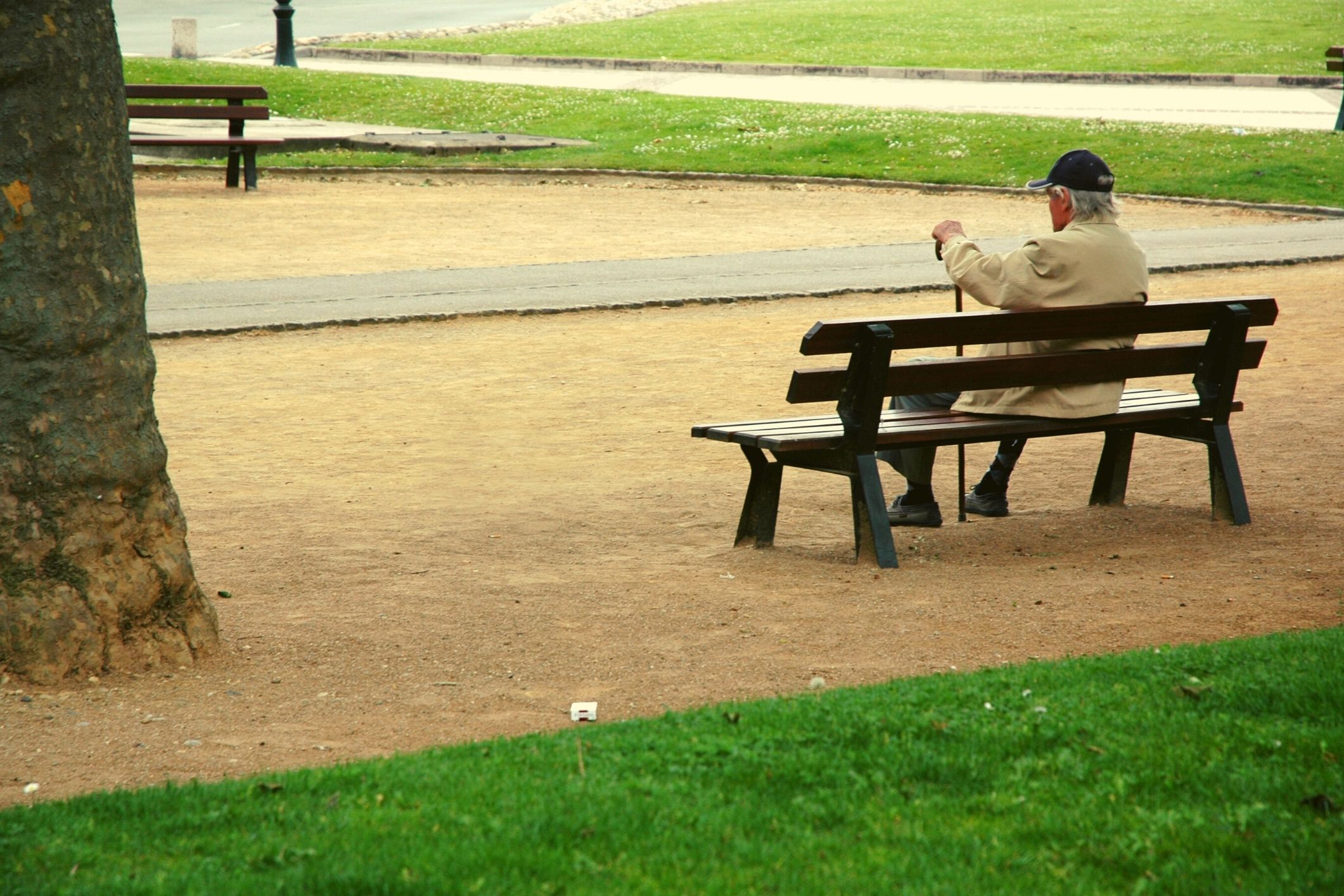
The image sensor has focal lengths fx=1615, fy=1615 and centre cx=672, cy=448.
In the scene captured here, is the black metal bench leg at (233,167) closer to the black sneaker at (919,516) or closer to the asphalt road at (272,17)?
the black sneaker at (919,516)

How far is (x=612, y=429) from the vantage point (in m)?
8.30

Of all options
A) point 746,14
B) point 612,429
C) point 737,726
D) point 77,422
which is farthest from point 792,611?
point 746,14

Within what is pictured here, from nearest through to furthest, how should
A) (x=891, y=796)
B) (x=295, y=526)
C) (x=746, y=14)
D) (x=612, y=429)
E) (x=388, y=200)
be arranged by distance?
(x=891, y=796) → (x=295, y=526) → (x=612, y=429) → (x=388, y=200) → (x=746, y=14)

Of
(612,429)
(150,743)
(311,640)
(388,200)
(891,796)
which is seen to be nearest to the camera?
(891,796)

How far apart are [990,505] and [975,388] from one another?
2.79 ft

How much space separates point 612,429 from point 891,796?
499 cm

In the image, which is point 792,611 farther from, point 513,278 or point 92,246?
point 513,278

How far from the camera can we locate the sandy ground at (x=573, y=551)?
15.0 ft

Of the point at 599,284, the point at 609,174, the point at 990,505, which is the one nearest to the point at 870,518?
the point at 990,505

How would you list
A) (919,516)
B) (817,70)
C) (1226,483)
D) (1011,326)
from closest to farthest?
(1011,326) < (1226,483) < (919,516) < (817,70)

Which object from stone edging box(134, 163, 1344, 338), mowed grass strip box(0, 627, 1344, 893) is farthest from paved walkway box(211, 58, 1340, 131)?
mowed grass strip box(0, 627, 1344, 893)

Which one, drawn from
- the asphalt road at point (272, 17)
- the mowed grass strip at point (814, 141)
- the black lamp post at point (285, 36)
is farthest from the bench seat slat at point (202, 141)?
the asphalt road at point (272, 17)

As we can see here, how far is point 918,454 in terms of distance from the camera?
6.55 m

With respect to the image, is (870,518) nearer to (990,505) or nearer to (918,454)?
(918,454)
